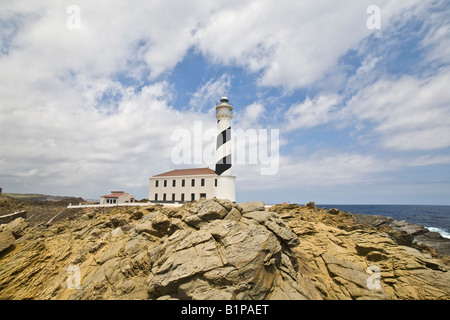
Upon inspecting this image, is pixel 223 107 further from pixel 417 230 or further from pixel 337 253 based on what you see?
pixel 417 230

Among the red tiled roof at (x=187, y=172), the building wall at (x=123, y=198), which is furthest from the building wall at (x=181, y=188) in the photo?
the building wall at (x=123, y=198)

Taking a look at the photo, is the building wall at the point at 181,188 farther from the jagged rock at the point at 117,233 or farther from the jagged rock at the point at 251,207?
the jagged rock at the point at 251,207

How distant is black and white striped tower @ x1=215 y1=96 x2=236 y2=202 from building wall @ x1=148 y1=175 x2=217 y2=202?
53.1 inches

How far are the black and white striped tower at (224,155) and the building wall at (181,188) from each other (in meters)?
1.35

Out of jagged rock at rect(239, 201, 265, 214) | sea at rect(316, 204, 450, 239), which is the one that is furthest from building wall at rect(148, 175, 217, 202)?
sea at rect(316, 204, 450, 239)

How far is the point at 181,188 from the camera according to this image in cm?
3584

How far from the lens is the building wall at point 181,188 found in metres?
33.6

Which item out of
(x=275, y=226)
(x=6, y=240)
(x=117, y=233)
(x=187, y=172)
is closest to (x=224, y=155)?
(x=187, y=172)

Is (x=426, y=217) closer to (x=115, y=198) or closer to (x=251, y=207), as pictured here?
(x=251, y=207)

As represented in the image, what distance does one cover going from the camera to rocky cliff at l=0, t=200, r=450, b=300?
9586 millimetres

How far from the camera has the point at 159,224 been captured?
1521 centimetres

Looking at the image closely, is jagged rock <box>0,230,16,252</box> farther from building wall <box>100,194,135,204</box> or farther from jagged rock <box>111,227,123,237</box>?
building wall <box>100,194,135,204</box>

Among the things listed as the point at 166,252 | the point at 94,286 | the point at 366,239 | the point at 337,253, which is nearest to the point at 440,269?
the point at 366,239
